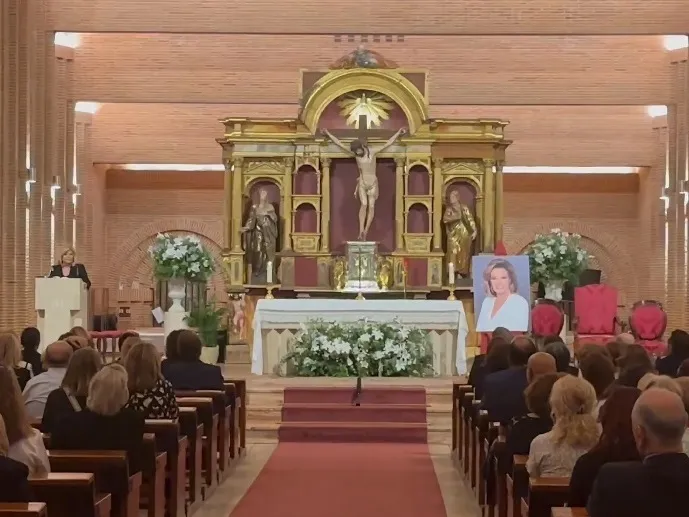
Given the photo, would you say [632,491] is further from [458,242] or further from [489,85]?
[489,85]

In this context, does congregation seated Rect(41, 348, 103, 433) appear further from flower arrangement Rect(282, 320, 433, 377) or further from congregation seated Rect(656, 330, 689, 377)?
flower arrangement Rect(282, 320, 433, 377)

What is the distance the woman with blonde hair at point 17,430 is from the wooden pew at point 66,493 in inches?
3.3

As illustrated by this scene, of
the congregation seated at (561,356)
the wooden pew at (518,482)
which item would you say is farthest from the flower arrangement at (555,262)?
the wooden pew at (518,482)

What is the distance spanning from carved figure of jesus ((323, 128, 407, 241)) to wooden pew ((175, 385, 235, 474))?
8.96 metres

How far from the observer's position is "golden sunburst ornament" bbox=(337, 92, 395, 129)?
2083cm

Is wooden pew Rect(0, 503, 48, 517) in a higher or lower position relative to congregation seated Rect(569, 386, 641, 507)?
lower

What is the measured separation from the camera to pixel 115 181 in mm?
31109

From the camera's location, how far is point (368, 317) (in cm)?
1669

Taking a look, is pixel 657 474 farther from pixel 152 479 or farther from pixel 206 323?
pixel 206 323

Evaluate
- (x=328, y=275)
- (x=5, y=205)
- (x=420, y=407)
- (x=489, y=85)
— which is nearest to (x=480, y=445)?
(x=420, y=407)

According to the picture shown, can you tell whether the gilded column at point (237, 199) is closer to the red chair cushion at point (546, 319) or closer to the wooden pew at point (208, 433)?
the red chair cushion at point (546, 319)

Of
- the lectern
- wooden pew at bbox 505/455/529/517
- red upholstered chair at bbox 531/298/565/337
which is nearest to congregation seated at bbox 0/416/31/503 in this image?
wooden pew at bbox 505/455/529/517

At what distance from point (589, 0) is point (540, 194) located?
8.87 metres

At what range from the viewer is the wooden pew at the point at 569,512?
500 cm
